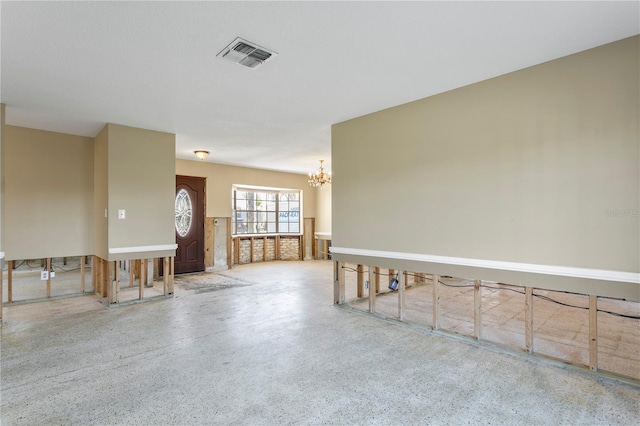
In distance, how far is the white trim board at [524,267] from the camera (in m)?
2.53

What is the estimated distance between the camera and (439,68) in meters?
2.98

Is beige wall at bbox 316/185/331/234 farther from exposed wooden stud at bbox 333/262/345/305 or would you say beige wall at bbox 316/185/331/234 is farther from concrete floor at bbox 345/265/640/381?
exposed wooden stud at bbox 333/262/345/305

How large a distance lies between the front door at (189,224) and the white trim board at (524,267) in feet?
15.7

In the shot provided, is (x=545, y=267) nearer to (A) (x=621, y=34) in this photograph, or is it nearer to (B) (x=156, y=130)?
(A) (x=621, y=34)

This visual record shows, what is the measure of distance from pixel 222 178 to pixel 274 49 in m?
5.93

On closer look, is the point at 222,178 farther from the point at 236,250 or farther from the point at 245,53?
the point at 245,53

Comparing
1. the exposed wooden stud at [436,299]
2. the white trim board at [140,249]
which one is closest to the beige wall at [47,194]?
the white trim board at [140,249]

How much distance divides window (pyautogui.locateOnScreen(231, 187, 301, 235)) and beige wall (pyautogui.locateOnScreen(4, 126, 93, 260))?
3.55 meters

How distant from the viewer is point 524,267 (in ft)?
9.79

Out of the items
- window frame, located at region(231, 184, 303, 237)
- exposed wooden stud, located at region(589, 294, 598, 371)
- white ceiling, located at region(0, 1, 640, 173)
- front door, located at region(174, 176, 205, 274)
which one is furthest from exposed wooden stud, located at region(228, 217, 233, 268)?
exposed wooden stud, located at region(589, 294, 598, 371)

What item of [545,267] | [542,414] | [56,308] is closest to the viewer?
[542,414]

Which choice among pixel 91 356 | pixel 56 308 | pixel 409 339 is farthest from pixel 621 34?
pixel 56 308

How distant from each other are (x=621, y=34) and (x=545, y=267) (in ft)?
6.09

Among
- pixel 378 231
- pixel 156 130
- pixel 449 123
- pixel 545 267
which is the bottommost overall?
pixel 545 267
